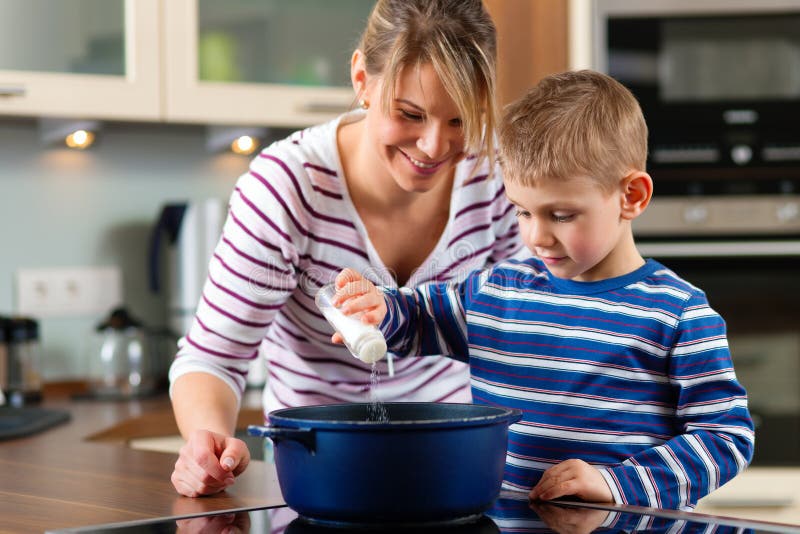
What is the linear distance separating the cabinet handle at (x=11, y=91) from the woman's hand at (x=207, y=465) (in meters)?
1.33

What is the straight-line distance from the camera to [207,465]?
959 mm

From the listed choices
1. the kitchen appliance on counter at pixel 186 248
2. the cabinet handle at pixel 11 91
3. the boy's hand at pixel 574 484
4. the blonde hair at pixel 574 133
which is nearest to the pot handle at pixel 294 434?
the boy's hand at pixel 574 484

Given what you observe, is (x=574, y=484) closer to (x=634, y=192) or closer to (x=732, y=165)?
(x=634, y=192)

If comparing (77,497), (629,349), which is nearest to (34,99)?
(77,497)

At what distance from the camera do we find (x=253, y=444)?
4.86 feet

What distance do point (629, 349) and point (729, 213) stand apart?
44.0 inches

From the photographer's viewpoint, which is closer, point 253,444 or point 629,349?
point 629,349

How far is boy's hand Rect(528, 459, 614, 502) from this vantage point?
0.91m

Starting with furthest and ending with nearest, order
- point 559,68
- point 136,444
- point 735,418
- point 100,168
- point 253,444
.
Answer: point 100,168 < point 559,68 < point 136,444 < point 253,444 < point 735,418

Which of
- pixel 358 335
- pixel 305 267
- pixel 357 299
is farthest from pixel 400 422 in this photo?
pixel 305 267

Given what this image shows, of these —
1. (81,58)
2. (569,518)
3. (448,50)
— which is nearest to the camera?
(569,518)

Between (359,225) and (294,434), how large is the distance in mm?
659

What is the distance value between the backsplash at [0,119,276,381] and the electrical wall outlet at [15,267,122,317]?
0.02 metres

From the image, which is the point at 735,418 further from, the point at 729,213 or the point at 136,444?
the point at 136,444
